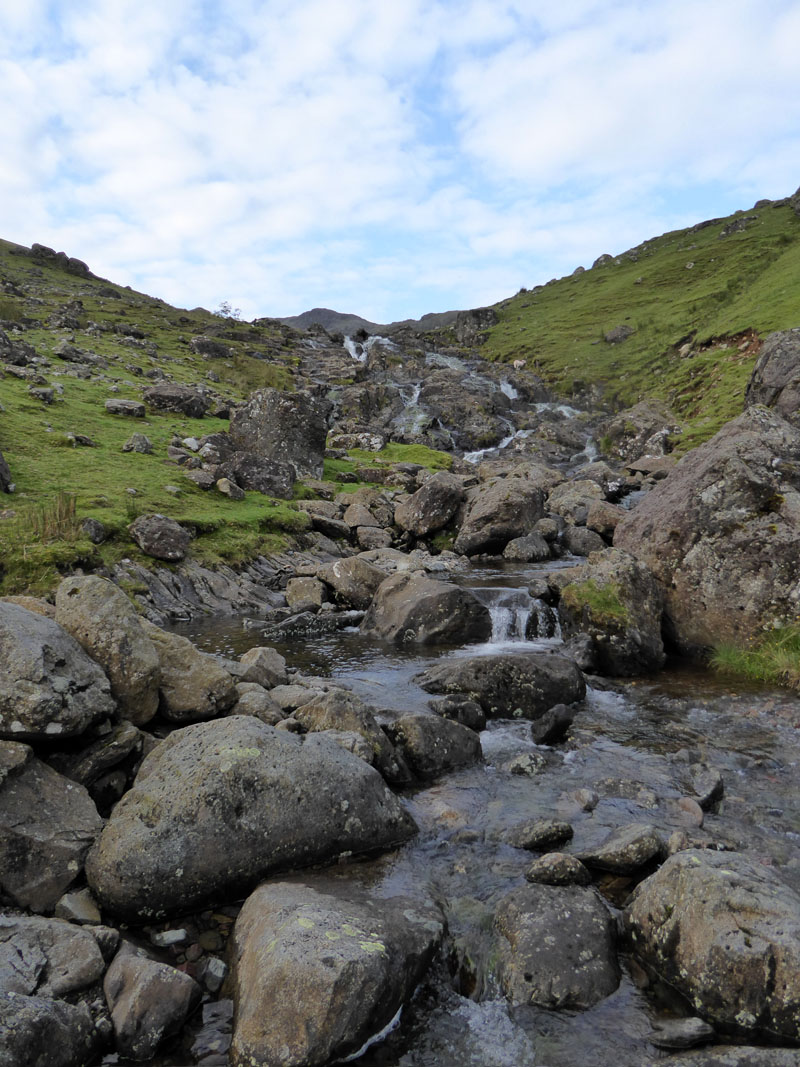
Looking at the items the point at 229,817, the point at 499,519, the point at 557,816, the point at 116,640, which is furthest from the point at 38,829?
the point at 499,519

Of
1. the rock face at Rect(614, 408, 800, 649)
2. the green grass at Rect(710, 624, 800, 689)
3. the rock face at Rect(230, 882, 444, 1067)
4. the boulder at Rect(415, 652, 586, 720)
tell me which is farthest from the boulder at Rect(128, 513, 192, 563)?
the rock face at Rect(230, 882, 444, 1067)

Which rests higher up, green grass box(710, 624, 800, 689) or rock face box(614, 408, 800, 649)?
rock face box(614, 408, 800, 649)

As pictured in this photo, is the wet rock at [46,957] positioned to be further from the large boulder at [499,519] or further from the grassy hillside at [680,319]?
the grassy hillside at [680,319]

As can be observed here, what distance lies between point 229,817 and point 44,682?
10.4 ft

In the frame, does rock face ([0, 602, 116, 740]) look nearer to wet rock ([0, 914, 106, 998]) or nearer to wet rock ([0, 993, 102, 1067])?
wet rock ([0, 914, 106, 998])

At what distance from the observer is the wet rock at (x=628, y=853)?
852cm

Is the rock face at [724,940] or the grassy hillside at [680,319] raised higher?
the grassy hillside at [680,319]

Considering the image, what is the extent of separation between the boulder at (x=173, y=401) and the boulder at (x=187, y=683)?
46958mm

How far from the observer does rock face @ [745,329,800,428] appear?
159 ft

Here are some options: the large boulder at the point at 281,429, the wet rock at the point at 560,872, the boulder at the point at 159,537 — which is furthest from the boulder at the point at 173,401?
the wet rock at the point at 560,872

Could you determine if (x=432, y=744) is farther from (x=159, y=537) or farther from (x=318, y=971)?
(x=159, y=537)

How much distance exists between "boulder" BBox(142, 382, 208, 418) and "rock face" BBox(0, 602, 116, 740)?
161 ft

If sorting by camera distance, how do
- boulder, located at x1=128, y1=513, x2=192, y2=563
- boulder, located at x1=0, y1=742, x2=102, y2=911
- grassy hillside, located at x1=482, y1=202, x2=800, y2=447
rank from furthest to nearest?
1. grassy hillside, located at x1=482, y1=202, x2=800, y2=447
2. boulder, located at x1=128, y1=513, x2=192, y2=563
3. boulder, located at x1=0, y1=742, x2=102, y2=911

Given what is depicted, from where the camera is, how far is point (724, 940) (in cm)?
656
